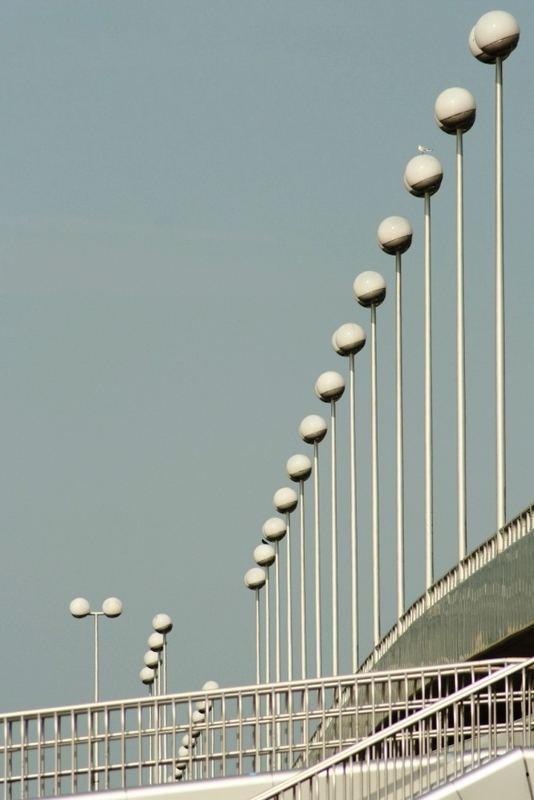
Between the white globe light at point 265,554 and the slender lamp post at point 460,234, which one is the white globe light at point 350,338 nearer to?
the slender lamp post at point 460,234

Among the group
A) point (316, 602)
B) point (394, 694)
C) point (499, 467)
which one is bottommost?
point (394, 694)

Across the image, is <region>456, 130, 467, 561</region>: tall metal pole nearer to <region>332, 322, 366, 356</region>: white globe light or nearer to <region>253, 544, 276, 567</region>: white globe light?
<region>332, 322, 366, 356</region>: white globe light

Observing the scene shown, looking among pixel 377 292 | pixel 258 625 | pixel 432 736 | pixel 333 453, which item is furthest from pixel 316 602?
pixel 432 736

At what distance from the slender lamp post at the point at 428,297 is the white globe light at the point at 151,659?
41.6m

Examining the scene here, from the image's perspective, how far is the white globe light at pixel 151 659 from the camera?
8362 cm

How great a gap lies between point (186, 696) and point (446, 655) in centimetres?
587

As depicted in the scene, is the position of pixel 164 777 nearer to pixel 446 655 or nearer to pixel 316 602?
pixel 446 655

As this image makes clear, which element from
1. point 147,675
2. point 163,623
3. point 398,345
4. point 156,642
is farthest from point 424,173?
point 147,675

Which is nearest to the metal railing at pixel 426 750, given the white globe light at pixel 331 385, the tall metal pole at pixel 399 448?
the tall metal pole at pixel 399 448

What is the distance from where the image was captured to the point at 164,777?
32906mm

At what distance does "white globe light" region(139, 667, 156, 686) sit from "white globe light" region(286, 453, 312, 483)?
3196cm

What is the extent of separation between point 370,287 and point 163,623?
28987mm

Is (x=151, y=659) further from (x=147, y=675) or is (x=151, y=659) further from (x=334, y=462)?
(x=334, y=462)

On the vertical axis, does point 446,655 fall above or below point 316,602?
below
